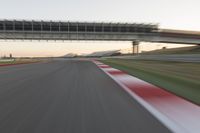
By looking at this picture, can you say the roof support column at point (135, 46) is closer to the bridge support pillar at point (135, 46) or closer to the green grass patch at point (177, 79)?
the bridge support pillar at point (135, 46)

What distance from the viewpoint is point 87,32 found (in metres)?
68.0

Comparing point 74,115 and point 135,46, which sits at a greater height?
point 135,46

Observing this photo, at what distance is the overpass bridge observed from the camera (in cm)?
6625

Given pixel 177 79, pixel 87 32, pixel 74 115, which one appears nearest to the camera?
pixel 74 115

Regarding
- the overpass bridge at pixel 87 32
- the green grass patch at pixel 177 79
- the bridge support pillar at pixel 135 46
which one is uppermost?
the overpass bridge at pixel 87 32

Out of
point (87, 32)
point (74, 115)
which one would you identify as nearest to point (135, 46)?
point (87, 32)

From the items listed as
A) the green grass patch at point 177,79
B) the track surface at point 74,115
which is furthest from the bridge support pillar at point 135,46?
the track surface at point 74,115

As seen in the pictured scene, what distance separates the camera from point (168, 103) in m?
6.51

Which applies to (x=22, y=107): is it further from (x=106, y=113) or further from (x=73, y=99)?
(x=106, y=113)

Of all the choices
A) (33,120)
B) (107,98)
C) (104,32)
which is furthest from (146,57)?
(33,120)

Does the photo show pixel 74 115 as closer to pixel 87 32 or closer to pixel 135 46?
pixel 87 32

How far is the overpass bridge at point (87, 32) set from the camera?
6625 centimetres

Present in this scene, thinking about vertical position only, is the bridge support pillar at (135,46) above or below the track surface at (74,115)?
above

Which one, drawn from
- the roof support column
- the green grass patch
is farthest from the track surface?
the roof support column
